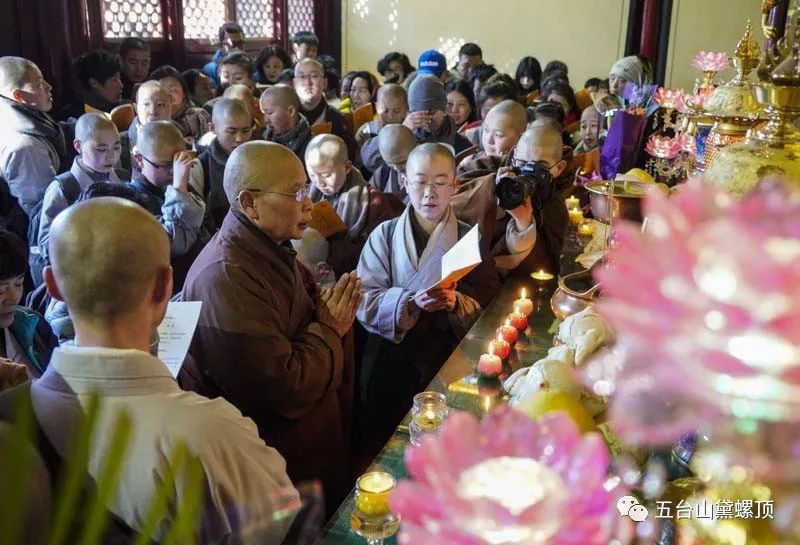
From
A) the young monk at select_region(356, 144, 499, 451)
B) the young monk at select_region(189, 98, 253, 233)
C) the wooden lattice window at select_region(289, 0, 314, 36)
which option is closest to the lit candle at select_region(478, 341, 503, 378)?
the young monk at select_region(356, 144, 499, 451)

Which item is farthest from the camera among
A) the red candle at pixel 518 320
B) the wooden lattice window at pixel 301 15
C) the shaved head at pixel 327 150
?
the wooden lattice window at pixel 301 15

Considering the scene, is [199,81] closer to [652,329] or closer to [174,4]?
[174,4]

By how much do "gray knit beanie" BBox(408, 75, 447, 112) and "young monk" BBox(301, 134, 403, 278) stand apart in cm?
124

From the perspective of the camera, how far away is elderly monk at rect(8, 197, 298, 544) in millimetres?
1123

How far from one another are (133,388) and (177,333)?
491 millimetres

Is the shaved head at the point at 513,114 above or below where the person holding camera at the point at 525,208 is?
above

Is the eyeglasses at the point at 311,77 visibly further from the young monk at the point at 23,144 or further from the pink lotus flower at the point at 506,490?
the pink lotus flower at the point at 506,490

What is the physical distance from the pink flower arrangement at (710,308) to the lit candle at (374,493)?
3.18 ft

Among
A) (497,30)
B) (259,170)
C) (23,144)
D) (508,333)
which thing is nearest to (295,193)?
(259,170)

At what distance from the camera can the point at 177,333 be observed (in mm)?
1663

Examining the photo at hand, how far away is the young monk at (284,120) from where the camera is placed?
3945mm

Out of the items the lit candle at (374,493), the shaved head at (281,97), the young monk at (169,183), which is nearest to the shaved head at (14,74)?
the young monk at (169,183)

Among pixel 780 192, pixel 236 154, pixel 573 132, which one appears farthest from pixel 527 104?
pixel 780 192

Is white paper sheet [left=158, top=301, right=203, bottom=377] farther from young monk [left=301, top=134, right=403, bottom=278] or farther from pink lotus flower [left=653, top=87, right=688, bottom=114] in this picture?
pink lotus flower [left=653, top=87, right=688, bottom=114]
